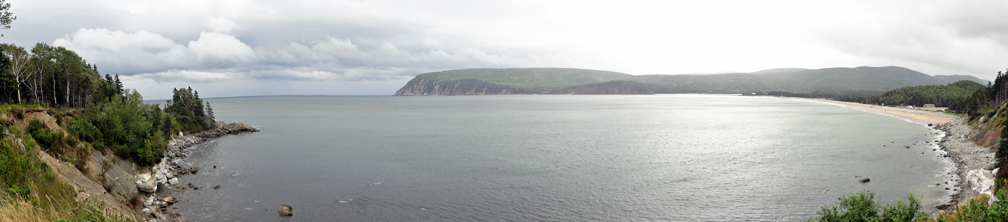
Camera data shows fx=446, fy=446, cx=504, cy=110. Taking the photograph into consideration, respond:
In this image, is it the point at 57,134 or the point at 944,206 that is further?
the point at 57,134

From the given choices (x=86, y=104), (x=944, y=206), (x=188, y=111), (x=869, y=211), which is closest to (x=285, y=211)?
(x=869, y=211)

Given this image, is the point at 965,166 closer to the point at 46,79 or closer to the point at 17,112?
the point at 17,112

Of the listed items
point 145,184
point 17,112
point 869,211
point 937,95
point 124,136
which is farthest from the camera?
point 937,95

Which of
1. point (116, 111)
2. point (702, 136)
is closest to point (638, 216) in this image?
point (116, 111)

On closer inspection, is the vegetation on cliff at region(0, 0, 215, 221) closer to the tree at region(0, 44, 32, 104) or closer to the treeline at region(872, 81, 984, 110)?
the tree at region(0, 44, 32, 104)

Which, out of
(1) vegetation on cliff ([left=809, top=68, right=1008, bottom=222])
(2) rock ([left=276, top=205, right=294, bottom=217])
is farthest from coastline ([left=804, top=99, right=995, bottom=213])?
(2) rock ([left=276, top=205, right=294, bottom=217])

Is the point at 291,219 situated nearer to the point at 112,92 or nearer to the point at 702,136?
the point at 112,92
